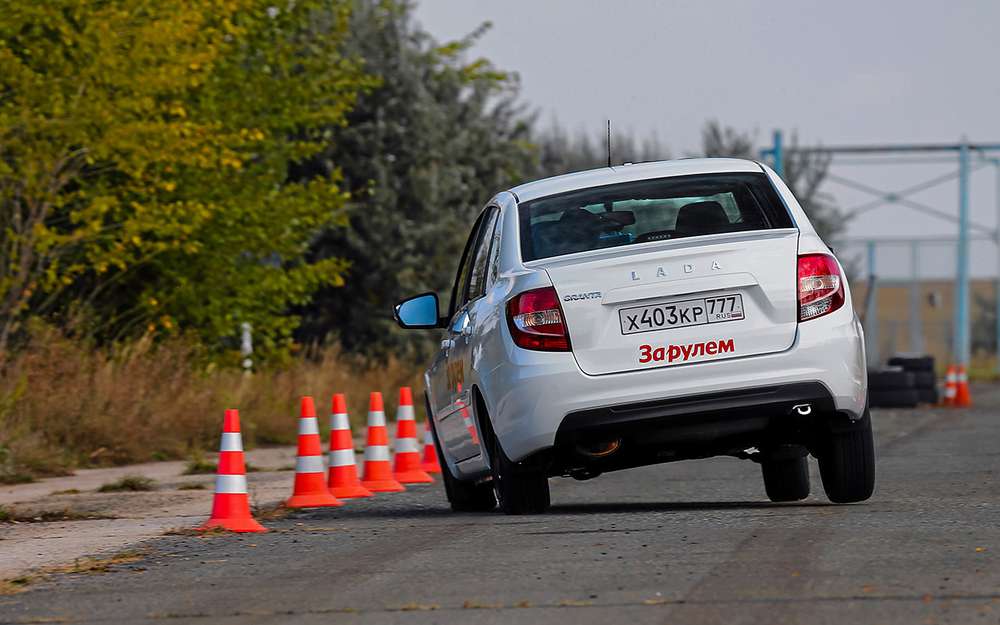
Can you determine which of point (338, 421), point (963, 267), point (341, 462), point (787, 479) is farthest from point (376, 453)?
point (963, 267)

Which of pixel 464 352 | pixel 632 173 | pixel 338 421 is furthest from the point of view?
pixel 338 421

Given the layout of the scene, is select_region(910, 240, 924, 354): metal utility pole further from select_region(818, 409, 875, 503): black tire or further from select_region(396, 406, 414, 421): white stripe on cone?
select_region(818, 409, 875, 503): black tire

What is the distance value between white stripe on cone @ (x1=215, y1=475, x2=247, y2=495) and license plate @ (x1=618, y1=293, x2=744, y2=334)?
2652 mm

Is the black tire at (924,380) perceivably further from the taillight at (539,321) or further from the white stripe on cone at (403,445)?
the taillight at (539,321)

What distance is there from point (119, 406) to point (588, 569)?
11711 millimetres

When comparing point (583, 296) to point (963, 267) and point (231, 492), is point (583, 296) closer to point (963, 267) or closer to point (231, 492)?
point (231, 492)

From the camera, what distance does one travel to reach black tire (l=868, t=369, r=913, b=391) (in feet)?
97.2

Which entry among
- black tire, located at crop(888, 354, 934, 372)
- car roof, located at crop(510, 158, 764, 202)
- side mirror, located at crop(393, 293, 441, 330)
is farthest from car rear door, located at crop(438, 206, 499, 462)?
black tire, located at crop(888, 354, 934, 372)

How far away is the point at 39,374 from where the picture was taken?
18359mm

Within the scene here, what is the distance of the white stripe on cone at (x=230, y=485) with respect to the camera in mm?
10516

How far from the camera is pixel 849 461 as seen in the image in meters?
9.71

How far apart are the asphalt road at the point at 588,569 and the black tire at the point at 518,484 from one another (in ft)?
0.31

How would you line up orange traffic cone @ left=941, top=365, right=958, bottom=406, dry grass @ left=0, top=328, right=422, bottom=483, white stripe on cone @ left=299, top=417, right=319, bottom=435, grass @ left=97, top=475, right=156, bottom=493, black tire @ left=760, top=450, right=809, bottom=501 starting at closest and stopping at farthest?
black tire @ left=760, top=450, right=809, bottom=501 → white stripe on cone @ left=299, top=417, right=319, bottom=435 → grass @ left=97, top=475, right=156, bottom=493 → dry grass @ left=0, top=328, right=422, bottom=483 → orange traffic cone @ left=941, top=365, right=958, bottom=406

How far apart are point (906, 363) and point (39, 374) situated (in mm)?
18783
